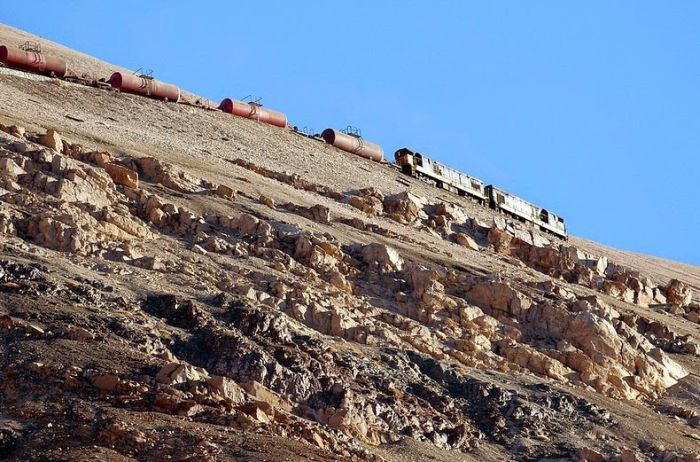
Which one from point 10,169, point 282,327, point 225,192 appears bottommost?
point 282,327

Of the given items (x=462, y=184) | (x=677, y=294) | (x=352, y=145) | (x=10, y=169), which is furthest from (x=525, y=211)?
(x=10, y=169)

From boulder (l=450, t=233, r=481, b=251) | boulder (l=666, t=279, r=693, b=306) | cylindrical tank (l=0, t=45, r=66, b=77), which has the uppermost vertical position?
cylindrical tank (l=0, t=45, r=66, b=77)

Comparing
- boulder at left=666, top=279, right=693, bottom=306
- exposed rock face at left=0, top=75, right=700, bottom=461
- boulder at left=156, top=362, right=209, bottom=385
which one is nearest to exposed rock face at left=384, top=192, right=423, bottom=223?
exposed rock face at left=0, top=75, right=700, bottom=461

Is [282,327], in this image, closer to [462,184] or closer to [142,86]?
[142,86]

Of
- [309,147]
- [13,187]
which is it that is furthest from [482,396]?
[309,147]

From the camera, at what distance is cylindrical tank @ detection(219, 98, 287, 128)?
196 feet

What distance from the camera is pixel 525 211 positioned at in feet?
207

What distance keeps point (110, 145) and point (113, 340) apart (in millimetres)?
15973

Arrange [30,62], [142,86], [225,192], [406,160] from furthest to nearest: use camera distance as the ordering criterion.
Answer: [406,160]
[142,86]
[30,62]
[225,192]

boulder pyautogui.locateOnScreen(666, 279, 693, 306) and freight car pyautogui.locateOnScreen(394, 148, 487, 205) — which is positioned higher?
freight car pyautogui.locateOnScreen(394, 148, 487, 205)

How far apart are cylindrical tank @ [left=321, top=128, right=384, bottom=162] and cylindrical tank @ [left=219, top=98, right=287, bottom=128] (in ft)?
7.38

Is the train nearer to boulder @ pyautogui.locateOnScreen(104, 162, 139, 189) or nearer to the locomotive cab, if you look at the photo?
the locomotive cab

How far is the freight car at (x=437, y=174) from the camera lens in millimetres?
60969

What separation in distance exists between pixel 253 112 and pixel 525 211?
45.1 ft
